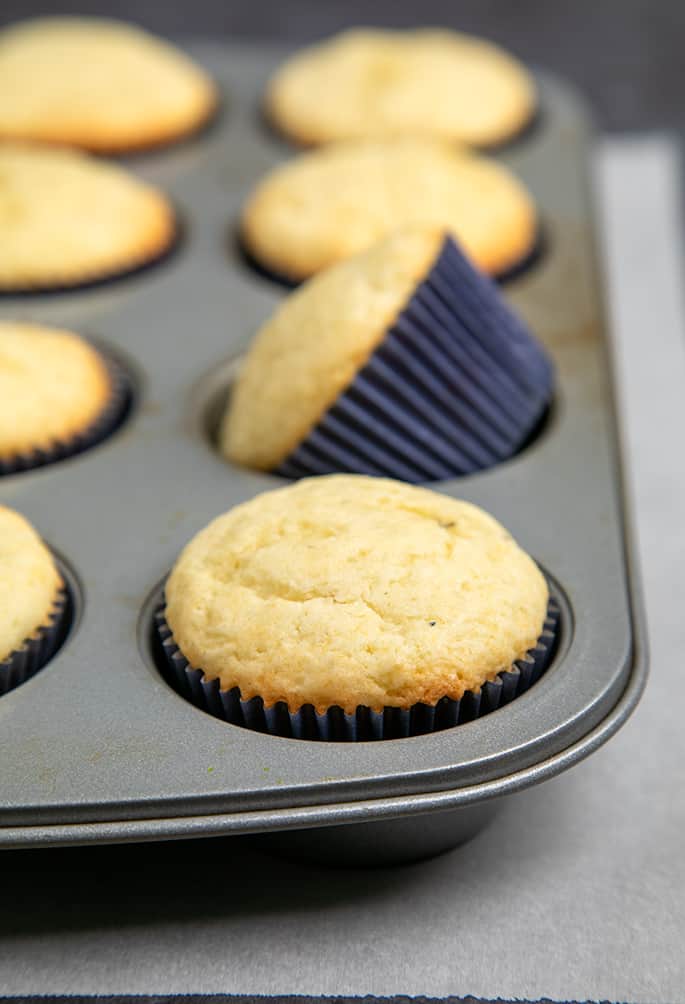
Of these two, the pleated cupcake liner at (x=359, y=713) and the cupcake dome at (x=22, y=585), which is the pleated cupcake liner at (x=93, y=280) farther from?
the pleated cupcake liner at (x=359, y=713)

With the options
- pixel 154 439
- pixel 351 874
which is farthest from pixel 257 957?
pixel 154 439

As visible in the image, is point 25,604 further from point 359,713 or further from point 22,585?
point 359,713

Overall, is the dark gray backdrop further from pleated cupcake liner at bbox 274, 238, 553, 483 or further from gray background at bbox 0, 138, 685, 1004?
gray background at bbox 0, 138, 685, 1004

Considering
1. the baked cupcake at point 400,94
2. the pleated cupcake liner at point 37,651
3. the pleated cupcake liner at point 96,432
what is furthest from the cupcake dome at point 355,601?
the baked cupcake at point 400,94

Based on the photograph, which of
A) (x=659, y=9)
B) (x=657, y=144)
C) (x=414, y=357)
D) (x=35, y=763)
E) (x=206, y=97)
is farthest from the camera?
(x=659, y=9)

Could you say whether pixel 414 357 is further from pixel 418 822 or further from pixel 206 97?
pixel 206 97

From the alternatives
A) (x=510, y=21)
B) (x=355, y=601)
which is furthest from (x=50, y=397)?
(x=510, y=21)
